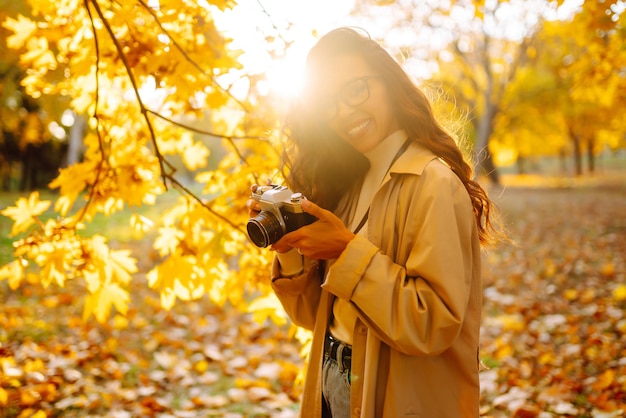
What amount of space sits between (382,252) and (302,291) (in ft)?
1.37

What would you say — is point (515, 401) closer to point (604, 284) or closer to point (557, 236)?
point (604, 284)

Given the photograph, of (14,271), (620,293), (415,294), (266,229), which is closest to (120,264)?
(14,271)

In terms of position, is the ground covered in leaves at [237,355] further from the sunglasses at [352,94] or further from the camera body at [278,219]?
the camera body at [278,219]

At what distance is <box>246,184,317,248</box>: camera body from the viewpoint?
1.30 metres

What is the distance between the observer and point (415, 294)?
1151 mm

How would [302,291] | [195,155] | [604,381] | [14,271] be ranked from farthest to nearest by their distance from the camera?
[604,381]
[195,155]
[14,271]
[302,291]

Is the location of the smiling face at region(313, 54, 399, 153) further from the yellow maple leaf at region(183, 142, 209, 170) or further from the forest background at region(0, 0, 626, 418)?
the yellow maple leaf at region(183, 142, 209, 170)

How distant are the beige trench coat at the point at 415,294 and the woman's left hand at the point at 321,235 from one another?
0.05 meters

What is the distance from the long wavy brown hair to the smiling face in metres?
0.02

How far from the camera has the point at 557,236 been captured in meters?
7.69

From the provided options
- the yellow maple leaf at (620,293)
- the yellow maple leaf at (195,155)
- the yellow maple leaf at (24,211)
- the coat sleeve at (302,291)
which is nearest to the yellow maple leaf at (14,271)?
the yellow maple leaf at (24,211)

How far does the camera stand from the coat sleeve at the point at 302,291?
5.05 feet

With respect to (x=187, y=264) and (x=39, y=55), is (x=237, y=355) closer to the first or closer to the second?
(x=187, y=264)

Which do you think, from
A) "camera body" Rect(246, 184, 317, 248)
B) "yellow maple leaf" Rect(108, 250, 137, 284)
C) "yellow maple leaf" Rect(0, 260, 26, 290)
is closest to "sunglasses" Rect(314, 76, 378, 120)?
"camera body" Rect(246, 184, 317, 248)
